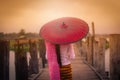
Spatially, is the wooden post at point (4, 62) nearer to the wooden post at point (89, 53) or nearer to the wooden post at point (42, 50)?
the wooden post at point (42, 50)

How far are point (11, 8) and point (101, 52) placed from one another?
3.91 ft

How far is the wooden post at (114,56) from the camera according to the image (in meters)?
3.65

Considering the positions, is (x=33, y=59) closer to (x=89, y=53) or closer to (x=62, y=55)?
(x=62, y=55)

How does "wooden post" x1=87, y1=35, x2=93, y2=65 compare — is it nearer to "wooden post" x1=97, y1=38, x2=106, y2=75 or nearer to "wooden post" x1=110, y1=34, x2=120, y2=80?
"wooden post" x1=97, y1=38, x2=106, y2=75

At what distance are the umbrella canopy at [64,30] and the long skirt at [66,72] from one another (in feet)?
1.01

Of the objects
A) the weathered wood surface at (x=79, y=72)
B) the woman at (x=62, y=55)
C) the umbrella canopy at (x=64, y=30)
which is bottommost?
the weathered wood surface at (x=79, y=72)

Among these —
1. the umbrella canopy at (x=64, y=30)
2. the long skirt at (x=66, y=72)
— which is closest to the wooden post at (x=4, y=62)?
the umbrella canopy at (x=64, y=30)

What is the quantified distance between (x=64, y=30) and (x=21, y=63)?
0.71 m

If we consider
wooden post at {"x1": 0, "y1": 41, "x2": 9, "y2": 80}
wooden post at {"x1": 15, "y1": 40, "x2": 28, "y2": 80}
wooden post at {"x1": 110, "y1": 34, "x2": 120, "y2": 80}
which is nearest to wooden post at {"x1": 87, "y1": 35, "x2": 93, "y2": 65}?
wooden post at {"x1": 110, "y1": 34, "x2": 120, "y2": 80}

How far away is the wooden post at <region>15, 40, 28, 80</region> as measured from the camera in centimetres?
373

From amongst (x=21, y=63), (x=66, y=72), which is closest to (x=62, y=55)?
(x=66, y=72)

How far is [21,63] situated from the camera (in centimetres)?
373

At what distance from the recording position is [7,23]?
3678 millimetres

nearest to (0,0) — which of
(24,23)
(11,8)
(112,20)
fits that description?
(11,8)
